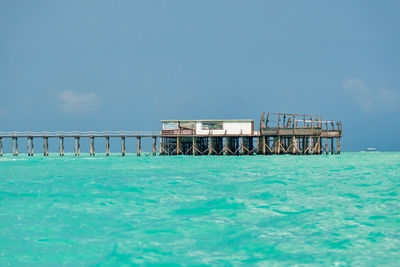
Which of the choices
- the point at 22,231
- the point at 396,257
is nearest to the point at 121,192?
the point at 22,231

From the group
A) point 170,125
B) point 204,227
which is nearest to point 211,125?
point 170,125

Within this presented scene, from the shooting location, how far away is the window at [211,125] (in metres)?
59.0

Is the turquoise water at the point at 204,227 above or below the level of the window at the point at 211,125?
below

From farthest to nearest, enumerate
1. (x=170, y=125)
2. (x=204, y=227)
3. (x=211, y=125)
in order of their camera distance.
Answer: (x=170, y=125), (x=211, y=125), (x=204, y=227)

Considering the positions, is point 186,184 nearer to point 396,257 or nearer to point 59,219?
point 59,219

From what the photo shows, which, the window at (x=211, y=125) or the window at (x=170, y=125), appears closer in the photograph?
the window at (x=211, y=125)

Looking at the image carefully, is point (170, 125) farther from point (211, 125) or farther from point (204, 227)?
point (204, 227)

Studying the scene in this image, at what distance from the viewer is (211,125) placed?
59.2 m

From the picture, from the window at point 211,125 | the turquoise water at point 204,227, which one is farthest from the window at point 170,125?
the turquoise water at point 204,227

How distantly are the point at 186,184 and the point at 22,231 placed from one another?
36.8 ft

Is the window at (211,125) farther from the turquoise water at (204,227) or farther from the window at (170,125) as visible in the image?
the turquoise water at (204,227)

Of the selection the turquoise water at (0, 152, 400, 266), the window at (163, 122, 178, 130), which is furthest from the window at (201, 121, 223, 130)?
the turquoise water at (0, 152, 400, 266)

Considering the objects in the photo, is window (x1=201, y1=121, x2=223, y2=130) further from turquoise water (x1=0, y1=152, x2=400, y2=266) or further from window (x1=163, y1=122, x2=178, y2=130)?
turquoise water (x1=0, y1=152, x2=400, y2=266)

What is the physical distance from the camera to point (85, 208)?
1448cm
